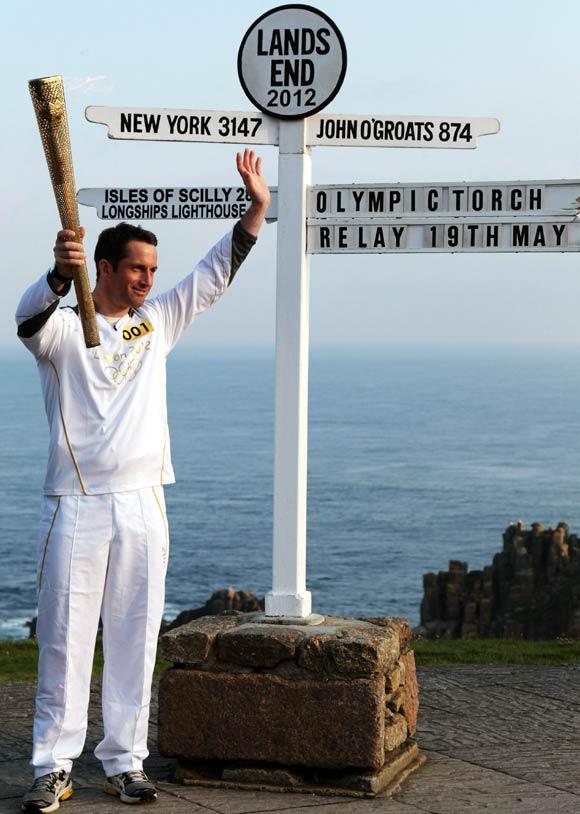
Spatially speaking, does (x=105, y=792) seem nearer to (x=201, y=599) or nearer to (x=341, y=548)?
(x=201, y=599)

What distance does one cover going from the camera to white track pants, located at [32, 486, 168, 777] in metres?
5.34

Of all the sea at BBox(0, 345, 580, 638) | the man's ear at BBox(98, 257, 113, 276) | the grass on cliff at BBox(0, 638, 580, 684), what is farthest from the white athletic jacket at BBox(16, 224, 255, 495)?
the sea at BBox(0, 345, 580, 638)

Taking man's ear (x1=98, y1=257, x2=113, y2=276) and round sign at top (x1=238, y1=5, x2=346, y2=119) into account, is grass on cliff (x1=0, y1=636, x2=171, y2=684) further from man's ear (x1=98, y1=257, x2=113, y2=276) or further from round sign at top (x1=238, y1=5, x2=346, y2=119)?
round sign at top (x1=238, y1=5, x2=346, y2=119)

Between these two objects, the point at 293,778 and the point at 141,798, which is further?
the point at 293,778

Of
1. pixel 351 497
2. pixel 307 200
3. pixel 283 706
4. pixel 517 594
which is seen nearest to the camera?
pixel 283 706

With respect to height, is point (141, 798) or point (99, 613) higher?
point (99, 613)

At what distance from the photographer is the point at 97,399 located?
212 inches

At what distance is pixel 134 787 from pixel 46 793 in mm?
349

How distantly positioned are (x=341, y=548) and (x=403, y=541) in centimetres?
608

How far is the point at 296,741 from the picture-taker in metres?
5.67

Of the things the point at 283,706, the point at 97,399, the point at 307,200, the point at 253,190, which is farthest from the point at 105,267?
the point at 283,706

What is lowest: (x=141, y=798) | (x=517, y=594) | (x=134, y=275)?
(x=517, y=594)

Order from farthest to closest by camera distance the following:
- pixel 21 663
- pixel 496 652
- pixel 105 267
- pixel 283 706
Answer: pixel 496 652 → pixel 21 663 → pixel 283 706 → pixel 105 267

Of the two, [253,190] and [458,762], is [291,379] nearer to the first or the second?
[253,190]
